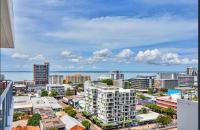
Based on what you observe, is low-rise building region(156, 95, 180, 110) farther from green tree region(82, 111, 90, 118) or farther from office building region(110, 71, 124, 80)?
office building region(110, 71, 124, 80)

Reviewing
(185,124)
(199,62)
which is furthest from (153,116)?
(199,62)

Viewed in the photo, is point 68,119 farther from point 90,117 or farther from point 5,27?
point 5,27

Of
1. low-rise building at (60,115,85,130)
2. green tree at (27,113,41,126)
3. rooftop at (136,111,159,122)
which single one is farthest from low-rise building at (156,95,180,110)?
green tree at (27,113,41,126)

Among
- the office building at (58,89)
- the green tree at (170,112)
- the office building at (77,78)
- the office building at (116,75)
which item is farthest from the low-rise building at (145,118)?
the office building at (77,78)

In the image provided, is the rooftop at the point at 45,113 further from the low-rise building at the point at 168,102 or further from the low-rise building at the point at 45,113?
the low-rise building at the point at 168,102

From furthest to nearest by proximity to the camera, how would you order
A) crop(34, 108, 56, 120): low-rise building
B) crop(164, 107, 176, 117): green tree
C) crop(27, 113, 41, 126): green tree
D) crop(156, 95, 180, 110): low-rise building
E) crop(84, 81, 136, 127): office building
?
crop(156, 95, 180, 110): low-rise building < crop(164, 107, 176, 117): green tree < crop(84, 81, 136, 127): office building < crop(34, 108, 56, 120): low-rise building < crop(27, 113, 41, 126): green tree

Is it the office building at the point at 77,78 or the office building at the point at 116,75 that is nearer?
the office building at the point at 77,78

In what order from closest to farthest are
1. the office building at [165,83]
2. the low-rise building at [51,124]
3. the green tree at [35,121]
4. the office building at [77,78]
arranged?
the low-rise building at [51,124]
the green tree at [35,121]
the office building at [165,83]
the office building at [77,78]

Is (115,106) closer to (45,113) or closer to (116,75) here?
(45,113)

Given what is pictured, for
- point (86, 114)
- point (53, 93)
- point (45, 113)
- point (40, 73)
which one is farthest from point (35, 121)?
point (40, 73)
